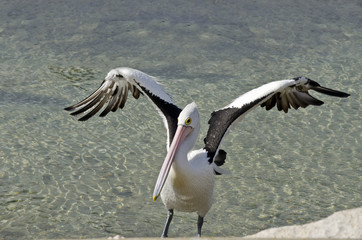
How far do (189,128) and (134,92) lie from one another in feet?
3.51

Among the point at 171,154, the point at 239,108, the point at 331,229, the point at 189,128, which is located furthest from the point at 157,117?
the point at 331,229

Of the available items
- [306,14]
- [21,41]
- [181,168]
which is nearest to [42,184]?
[181,168]

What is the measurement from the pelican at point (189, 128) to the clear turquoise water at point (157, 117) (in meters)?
0.55

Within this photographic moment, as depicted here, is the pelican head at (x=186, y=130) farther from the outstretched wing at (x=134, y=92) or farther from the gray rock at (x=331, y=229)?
the gray rock at (x=331, y=229)

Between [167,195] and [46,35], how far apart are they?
5.14 meters

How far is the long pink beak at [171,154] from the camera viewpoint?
3.78m

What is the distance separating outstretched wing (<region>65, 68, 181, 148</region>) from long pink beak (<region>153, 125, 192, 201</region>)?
34 centimetres

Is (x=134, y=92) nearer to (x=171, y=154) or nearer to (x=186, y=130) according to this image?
(x=186, y=130)

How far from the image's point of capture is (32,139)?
5996mm

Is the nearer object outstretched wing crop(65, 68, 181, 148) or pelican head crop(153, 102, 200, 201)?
pelican head crop(153, 102, 200, 201)

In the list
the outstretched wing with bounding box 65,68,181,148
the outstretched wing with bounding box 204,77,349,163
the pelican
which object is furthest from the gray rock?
the outstretched wing with bounding box 65,68,181,148

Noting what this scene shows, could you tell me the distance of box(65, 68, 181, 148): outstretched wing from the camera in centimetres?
456

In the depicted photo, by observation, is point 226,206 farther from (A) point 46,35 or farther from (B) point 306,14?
(B) point 306,14

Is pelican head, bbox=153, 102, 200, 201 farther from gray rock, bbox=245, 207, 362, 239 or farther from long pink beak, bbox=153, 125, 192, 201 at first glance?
gray rock, bbox=245, 207, 362, 239
